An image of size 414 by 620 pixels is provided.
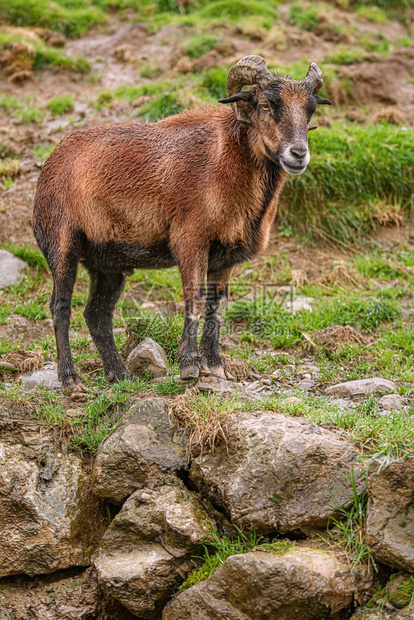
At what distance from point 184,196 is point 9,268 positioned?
3887mm

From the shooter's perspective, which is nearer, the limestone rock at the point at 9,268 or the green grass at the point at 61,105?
the limestone rock at the point at 9,268

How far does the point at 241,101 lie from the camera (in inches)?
232

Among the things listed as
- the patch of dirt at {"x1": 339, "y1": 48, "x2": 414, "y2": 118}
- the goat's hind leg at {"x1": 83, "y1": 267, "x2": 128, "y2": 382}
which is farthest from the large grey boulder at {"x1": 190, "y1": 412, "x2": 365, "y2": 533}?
the patch of dirt at {"x1": 339, "y1": 48, "x2": 414, "y2": 118}

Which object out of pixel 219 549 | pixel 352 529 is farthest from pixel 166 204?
pixel 352 529

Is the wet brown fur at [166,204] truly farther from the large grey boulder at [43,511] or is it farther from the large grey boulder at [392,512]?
the large grey boulder at [392,512]

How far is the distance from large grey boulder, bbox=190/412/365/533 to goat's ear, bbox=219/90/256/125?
2.64m

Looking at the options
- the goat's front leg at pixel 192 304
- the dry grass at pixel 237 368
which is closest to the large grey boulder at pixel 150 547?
the goat's front leg at pixel 192 304

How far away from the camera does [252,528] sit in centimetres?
511

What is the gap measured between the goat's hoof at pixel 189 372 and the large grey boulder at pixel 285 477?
0.79m

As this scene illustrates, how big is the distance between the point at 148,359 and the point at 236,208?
1.79m

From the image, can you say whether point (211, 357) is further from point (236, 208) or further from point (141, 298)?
point (141, 298)

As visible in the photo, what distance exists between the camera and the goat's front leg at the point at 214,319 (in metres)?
6.54

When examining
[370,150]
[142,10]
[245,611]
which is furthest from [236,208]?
[142,10]

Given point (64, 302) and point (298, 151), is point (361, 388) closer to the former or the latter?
point (298, 151)
